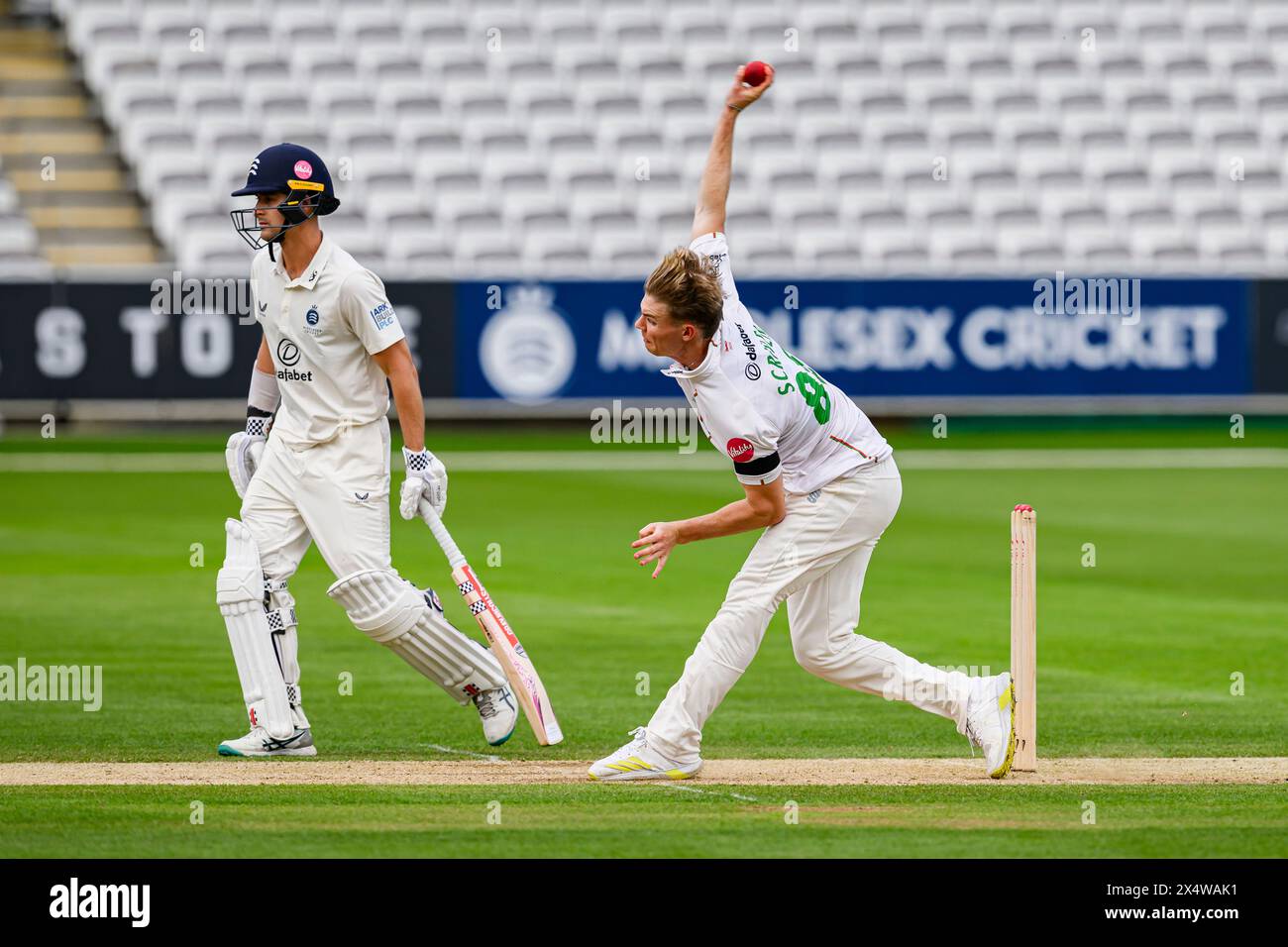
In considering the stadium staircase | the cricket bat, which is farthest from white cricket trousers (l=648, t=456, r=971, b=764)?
the stadium staircase

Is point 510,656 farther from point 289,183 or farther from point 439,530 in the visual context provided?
point 289,183

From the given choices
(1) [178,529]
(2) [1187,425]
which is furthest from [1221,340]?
(1) [178,529]

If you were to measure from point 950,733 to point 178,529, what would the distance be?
10351 millimetres

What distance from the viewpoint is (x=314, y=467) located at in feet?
28.1

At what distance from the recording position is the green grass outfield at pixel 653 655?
23.5 ft

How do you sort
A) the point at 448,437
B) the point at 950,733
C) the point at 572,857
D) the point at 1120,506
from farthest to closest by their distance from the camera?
the point at 448,437, the point at 1120,506, the point at 950,733, the point at 572,857

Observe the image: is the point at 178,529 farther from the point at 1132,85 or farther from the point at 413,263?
the point at 1132,85

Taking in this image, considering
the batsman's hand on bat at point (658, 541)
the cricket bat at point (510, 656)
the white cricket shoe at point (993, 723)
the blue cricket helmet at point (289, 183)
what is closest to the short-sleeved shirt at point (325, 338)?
the blue cricket helmet at point (289, 183)

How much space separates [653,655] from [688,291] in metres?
5.06

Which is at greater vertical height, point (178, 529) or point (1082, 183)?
point (1082, 183)

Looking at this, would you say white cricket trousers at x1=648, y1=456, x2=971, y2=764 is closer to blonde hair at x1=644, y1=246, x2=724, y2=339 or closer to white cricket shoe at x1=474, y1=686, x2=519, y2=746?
blonde hair at x1=644, y1=246, x2=724, y2=339

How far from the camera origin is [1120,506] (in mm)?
20188

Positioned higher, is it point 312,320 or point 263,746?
point 312,320

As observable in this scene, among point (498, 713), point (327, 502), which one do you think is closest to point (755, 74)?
point (327, 502)
